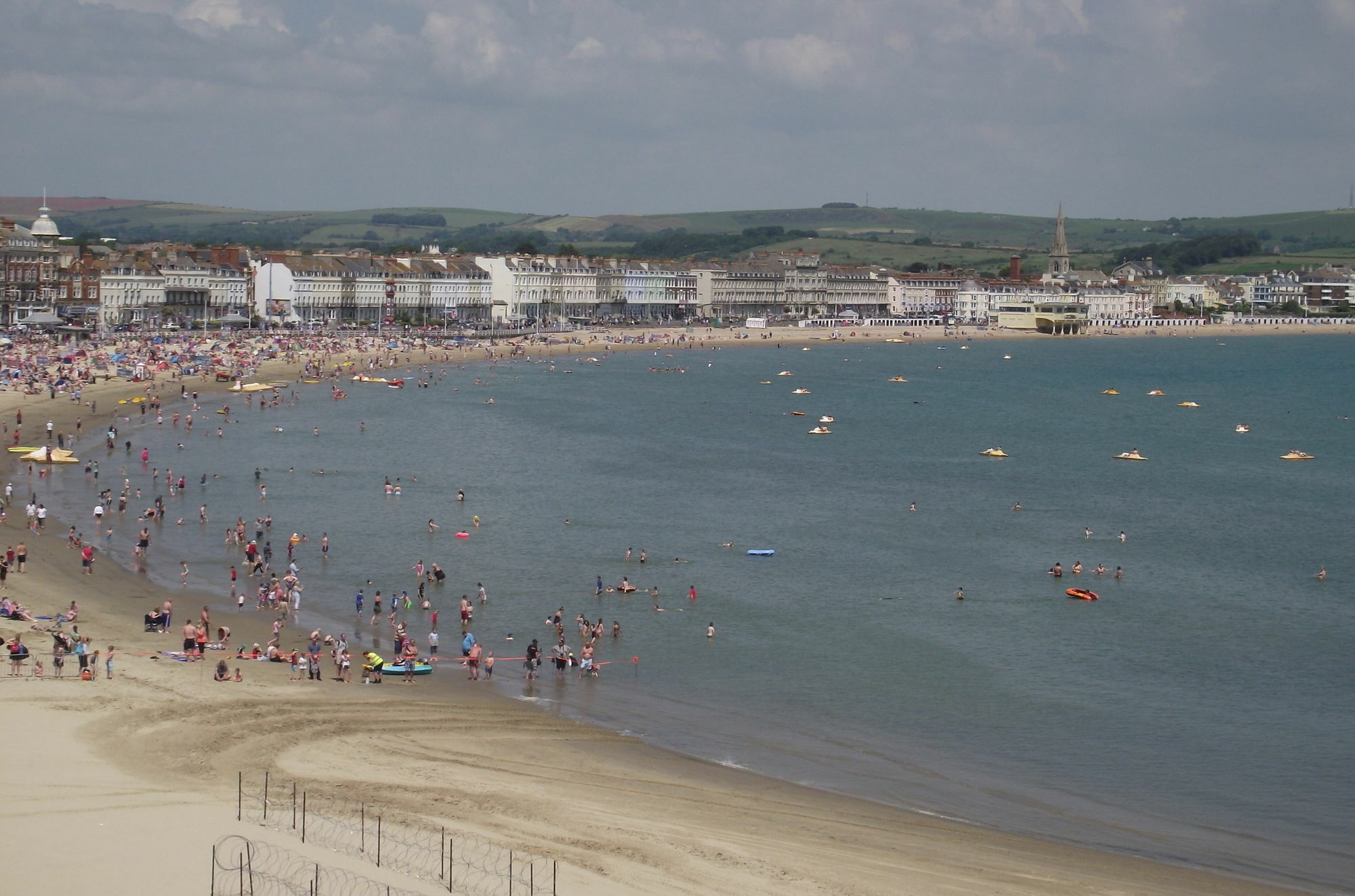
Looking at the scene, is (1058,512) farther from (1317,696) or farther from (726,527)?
(1317,696)

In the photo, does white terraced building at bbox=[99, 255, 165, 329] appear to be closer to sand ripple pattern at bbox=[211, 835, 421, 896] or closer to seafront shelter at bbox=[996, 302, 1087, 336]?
sand ripple pattern at bbox=[211, 835, 421, 896]

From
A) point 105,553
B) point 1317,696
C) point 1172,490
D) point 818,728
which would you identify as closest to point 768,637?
point 818,728

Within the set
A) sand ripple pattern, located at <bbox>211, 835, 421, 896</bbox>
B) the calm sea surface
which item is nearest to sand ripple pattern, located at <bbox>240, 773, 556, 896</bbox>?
sand ripple pattern, located at <bbox>211, 835, 421, 896</bbox>

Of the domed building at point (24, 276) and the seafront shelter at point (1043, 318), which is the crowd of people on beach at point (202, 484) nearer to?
the domed building at point (24, 276)

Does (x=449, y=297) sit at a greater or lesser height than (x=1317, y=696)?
greater

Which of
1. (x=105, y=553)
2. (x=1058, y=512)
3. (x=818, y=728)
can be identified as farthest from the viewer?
(x=1058, y=512)

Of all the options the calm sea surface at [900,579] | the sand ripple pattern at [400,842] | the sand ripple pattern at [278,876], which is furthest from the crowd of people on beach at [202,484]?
the sand ripple pattern at [278,876]

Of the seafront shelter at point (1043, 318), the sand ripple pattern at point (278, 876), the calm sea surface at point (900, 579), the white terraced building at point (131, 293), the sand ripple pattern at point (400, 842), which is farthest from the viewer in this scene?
the seafront shelter at point (1043, 318)

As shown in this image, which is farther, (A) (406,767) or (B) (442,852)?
(A) (406,767)
